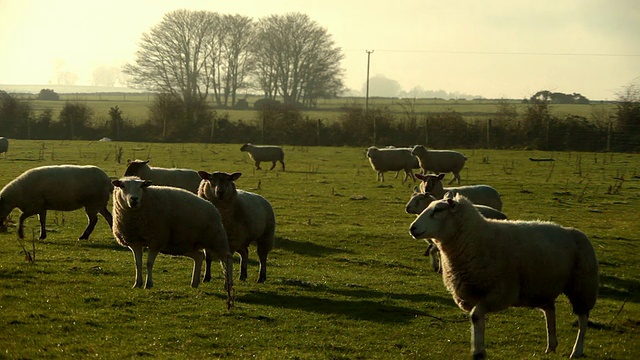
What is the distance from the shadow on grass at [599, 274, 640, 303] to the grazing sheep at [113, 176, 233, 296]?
717 centimetres

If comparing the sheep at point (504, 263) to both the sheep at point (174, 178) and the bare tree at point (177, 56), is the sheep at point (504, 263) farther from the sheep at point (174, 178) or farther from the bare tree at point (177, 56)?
the bare tree at point (177, 56)

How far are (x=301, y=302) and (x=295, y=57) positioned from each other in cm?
8462

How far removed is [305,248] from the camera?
17141 millimetres

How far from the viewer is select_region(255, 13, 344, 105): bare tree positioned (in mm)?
94188

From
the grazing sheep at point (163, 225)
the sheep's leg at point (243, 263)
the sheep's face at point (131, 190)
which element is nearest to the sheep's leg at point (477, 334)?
the grazing sheep at point (163, 225)

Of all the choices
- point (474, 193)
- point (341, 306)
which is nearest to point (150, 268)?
point (341, 306)

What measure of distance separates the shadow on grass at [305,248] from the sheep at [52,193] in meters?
4.32

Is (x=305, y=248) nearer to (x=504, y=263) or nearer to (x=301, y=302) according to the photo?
(x=301, y=302)

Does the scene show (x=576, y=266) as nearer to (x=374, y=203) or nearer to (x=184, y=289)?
(x=184, y=289)

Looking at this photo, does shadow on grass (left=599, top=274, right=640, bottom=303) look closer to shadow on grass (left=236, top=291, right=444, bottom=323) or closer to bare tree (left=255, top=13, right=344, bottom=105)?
shadow on grass (left=236, top=291, right=444, bottom=323)

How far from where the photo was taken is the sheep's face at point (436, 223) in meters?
9.18

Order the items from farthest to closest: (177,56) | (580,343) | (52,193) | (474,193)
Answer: (177,56) → (474,193) → (52,193) → (580,343)

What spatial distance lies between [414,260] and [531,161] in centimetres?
2611

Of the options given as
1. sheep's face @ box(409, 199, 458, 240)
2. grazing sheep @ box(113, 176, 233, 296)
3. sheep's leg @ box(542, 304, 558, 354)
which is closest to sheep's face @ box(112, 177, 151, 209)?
grazing sheep @ box(113, 176, 233, 296)
